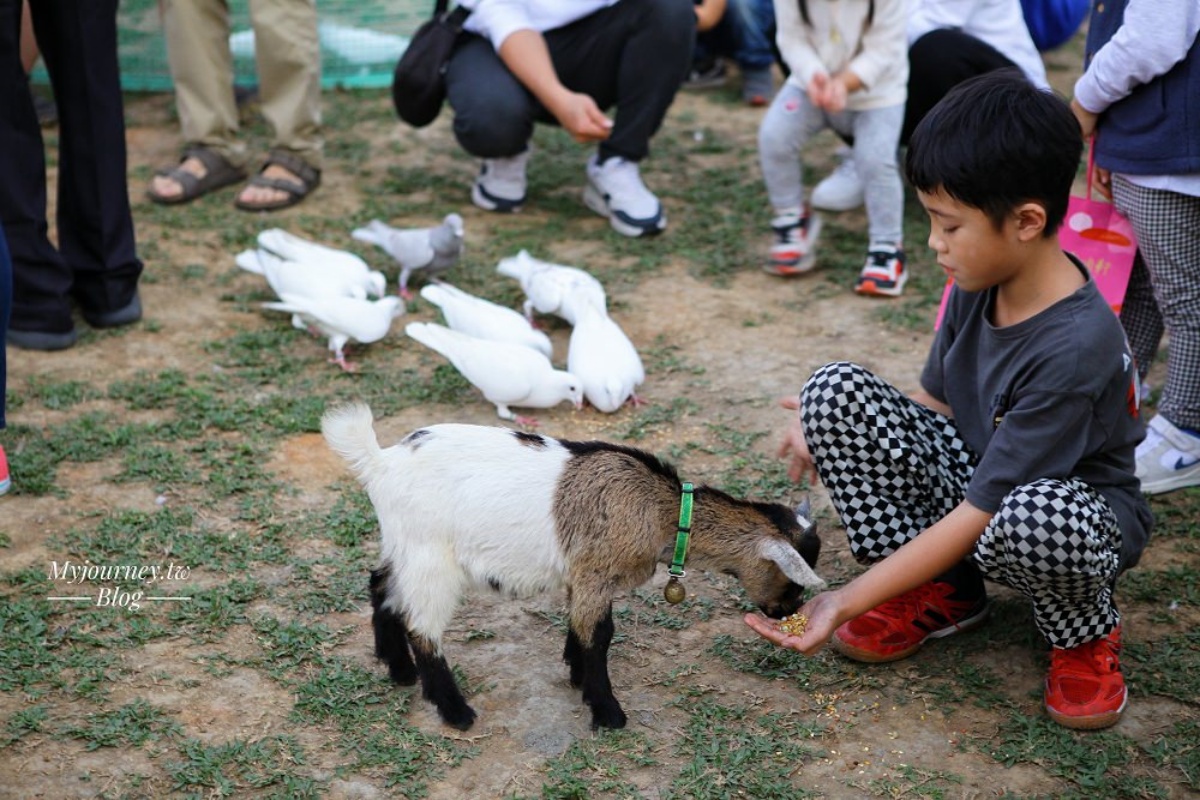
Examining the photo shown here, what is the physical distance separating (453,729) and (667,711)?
1.61 ft

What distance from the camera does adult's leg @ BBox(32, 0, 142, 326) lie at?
14.4 ft

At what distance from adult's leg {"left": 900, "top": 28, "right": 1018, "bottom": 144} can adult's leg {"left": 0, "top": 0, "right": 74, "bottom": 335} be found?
366 cm

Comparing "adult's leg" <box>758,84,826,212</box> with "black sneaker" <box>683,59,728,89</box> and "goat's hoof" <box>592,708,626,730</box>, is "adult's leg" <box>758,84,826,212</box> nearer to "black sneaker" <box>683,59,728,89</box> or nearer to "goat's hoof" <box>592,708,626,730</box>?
"black sneaker" <box>683,59,728,89</box>

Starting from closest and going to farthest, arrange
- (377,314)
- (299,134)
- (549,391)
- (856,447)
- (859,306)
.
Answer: (856,447), (549,391), (377,314), (859,306), (299,134)

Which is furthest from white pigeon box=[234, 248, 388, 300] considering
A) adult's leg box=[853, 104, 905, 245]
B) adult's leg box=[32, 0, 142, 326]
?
adult's leg box=[853, 104, 905, 245]

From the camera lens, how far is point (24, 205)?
4312 millimetres

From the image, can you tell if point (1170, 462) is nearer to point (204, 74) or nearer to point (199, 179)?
point (199, 179)

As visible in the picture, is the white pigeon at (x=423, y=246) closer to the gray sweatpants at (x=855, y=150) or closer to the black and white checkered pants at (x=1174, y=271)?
the gray sweatpants at (x=855, y=150)

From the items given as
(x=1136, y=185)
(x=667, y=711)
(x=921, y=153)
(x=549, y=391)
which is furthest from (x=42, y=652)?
(x=1136, y=185)

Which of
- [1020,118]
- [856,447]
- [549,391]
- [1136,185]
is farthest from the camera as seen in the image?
[549,391]

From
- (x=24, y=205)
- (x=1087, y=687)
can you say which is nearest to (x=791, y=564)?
(x=1087, y=687)

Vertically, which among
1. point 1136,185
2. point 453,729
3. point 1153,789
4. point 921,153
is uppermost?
point 921,153

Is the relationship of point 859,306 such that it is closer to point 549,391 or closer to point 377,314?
point 549,391

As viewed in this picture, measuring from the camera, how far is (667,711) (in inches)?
112
